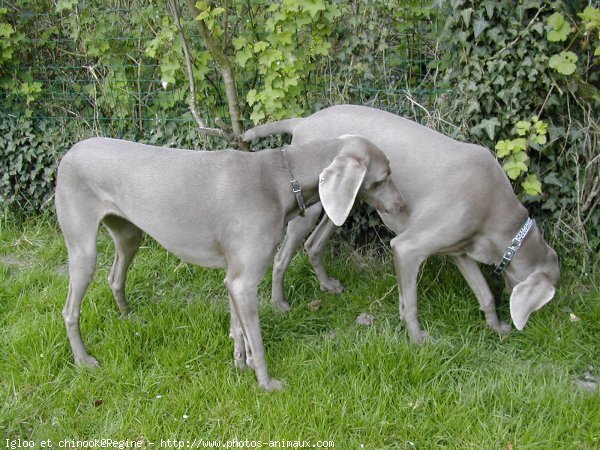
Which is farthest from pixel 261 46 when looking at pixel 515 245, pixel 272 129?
pixel 515 245

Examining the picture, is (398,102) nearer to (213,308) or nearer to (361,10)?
(361,10)

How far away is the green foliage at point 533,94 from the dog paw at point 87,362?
106 inches

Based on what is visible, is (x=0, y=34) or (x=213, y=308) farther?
(x=0, y=34)

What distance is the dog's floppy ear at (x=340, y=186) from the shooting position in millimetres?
3117

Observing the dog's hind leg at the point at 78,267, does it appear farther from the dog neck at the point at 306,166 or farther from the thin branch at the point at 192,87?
the thin branch at the point at 192,87

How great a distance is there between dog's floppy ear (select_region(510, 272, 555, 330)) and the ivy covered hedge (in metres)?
0.75

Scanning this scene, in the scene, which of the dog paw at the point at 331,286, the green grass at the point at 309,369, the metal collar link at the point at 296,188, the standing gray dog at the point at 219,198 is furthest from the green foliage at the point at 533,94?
the metal collar link at the point at 296,188

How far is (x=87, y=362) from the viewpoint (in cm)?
367

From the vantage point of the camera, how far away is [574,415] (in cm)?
319

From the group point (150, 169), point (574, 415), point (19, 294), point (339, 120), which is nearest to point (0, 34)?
point (19, 294)

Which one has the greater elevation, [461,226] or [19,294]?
[461,226]

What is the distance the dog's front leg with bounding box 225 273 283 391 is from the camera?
11.1 feet

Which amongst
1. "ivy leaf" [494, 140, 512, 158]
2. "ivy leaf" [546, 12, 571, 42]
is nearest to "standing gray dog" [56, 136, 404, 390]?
"ivy leaf" [494, 140, 512, 158]

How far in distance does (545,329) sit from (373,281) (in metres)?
1.20
